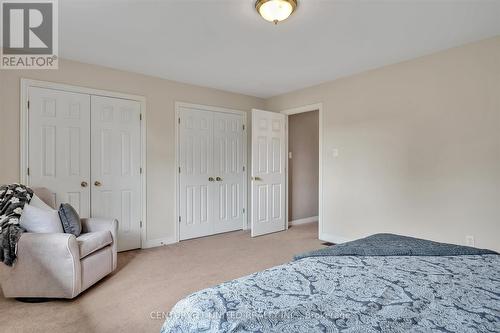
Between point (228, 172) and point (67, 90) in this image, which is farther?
point (228, 172)

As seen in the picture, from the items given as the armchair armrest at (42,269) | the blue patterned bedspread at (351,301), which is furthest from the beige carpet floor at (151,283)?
the blue patterned bedspread at (351,301)

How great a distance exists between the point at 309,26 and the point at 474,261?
213 centimetres

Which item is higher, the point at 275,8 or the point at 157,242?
the point at 275,8

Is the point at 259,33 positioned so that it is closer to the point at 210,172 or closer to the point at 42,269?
the point at 210,172

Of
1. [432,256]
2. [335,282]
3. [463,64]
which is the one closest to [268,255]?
[432,256]

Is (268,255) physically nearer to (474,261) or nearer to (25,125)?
(474,261)

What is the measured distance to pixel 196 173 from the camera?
14.3 feet

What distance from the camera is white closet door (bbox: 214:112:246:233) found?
4.60 metres

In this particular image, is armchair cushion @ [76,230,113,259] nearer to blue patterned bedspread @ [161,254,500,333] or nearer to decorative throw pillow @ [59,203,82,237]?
decorative throw pillow @ [59,203,82,237]

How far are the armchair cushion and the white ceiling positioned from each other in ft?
6.16

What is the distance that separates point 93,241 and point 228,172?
2.49 metres

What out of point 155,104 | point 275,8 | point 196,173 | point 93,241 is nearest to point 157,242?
point 196,173

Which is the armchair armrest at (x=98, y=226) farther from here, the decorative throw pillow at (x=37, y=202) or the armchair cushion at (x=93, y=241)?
the decorative throw pillow at (x=37, y=202)

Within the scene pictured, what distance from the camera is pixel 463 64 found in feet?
9.41
